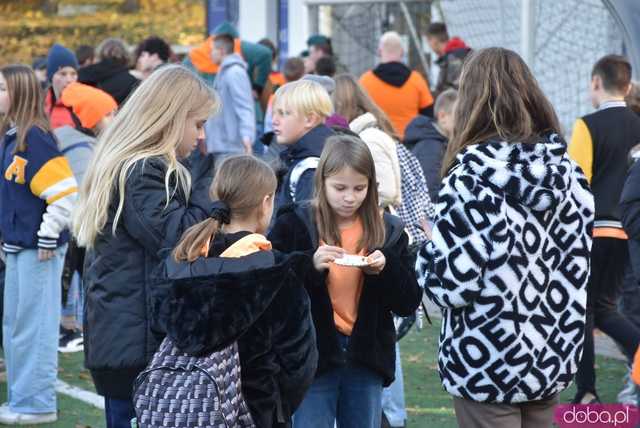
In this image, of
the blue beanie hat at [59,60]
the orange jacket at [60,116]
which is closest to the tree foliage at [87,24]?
the blue beanie hat at [59,60]

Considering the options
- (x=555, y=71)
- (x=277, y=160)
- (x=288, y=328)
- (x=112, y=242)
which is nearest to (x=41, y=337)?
(x=277, y=160)

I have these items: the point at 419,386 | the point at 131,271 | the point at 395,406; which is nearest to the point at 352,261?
the point at 131,271

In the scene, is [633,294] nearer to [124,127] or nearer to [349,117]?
[349,117]

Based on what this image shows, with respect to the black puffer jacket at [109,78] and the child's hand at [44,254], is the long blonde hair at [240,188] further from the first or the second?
the black puffer jacket at [109,78]

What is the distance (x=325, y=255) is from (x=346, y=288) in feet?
1.16

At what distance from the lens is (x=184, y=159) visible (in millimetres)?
4484

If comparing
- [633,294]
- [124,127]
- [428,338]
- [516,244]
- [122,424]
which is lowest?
[428,338]

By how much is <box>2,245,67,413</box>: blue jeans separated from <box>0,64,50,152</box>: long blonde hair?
0.72 meters

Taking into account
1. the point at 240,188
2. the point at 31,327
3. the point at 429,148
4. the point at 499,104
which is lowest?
the point at 31,327

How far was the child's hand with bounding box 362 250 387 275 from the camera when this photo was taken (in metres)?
4.46

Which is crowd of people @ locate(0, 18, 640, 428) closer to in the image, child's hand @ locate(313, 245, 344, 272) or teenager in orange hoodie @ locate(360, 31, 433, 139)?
child's hand @ locate(313, 245, 344, 272)

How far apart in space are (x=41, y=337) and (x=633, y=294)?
408 centimetres

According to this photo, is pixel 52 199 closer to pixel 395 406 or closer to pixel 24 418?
pixel 24 418

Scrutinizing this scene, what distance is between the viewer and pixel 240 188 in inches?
159
